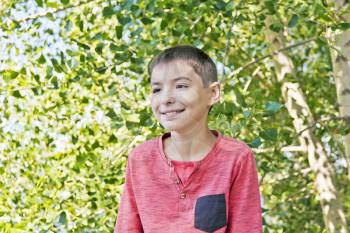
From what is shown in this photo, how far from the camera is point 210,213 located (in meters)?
2.39

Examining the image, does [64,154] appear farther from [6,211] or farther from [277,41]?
[277,41]

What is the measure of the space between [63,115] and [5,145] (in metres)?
0.81

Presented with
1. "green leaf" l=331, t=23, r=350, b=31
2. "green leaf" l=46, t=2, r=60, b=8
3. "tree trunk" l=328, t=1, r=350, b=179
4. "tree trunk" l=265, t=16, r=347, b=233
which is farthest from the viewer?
"tree trunk" l=265, t=16, r=347, b=233

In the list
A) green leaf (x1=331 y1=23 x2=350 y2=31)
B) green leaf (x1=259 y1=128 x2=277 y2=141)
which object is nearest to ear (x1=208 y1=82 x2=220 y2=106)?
green leaf (x1=259 y1=128 x2=277 y2=141)

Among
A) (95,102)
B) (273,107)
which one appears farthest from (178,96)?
(95,102)

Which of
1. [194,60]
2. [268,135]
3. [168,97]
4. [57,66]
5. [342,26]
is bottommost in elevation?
[268,135]

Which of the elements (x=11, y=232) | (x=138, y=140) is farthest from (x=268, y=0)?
(x=11, y=232)

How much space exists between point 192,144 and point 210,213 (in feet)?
0.79

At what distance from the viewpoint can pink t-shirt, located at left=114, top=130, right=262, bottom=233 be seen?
2406 millimetres

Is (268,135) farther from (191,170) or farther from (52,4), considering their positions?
(52,4)

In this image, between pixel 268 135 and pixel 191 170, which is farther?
pixel 268 135

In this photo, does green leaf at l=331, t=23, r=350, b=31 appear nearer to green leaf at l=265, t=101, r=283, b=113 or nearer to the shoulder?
green leaf at l=265, t=101, r=283, b=113

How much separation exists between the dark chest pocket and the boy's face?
0.79ft

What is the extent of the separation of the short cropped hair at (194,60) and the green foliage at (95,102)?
0.86 meters
